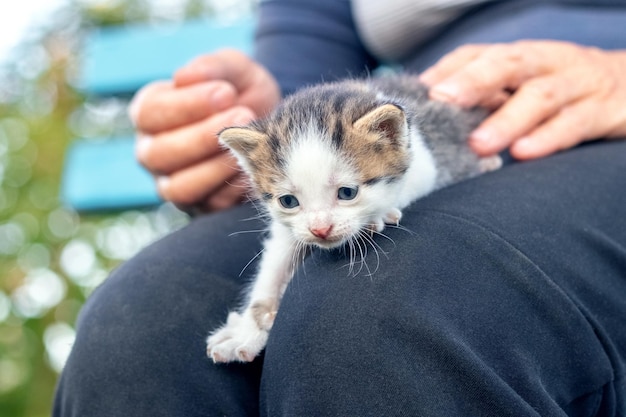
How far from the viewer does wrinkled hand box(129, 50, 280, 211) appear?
5.56 feet

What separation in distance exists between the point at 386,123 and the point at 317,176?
6.6 inches

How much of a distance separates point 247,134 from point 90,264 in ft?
6.17

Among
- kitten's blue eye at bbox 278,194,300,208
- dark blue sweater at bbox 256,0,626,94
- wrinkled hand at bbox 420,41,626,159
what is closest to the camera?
kitten's blue eye at bbox 278,194,300,208

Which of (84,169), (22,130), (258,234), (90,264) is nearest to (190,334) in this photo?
(258,234)

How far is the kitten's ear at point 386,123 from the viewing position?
4.03 feet

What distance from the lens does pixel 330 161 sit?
125cm

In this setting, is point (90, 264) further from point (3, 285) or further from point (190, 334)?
point (190, 334)

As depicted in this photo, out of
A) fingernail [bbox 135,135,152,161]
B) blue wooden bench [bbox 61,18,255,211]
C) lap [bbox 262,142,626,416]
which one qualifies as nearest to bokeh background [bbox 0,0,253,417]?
blue wooden bench [bbox 61,18,255,211]

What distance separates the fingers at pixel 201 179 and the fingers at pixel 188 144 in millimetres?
22

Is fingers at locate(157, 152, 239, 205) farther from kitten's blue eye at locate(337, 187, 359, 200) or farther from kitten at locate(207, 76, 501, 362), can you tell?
kitten's blue eye at locate(337, 187, 359, 200)

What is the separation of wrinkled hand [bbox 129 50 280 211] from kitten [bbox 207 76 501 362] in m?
0.29

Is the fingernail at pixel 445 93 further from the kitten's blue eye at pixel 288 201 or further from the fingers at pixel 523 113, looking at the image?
the kitten's blue eye at pixel 288 201

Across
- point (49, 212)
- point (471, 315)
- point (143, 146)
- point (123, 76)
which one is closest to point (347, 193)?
point (471, 315)

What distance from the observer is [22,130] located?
3.18 m
